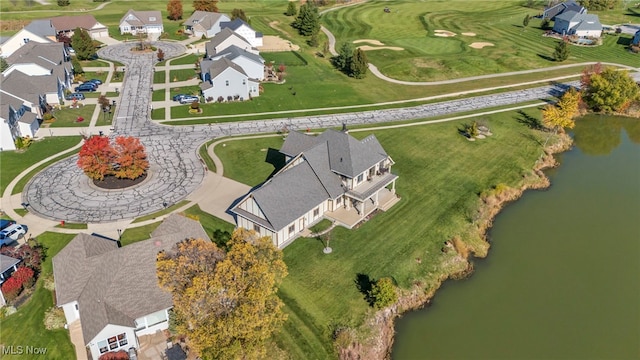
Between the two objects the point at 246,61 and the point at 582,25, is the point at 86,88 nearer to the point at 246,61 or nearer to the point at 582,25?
the point at 246,61

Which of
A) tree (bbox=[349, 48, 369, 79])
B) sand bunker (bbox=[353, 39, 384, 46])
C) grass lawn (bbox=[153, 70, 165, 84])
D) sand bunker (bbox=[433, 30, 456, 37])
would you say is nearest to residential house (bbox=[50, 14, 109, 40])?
grass lawn (bbox=[153, 70, 165, 84])

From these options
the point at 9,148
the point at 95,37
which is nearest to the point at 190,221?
the point at 9,148

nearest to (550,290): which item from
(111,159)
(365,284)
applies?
(365,284)

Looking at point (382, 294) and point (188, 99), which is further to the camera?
point (188, 99)

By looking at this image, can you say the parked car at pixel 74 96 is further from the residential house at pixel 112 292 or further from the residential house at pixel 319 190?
the residential house at pixel 112 292

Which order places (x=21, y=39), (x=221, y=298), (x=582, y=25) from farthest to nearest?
(x=582, y=25), (x=21, y=39), (x=221, y=298)

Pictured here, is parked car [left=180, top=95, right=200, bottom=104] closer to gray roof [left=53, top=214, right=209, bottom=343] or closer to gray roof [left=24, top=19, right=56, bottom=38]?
gray roof [left=53, top=214, right=209, bottom=343]

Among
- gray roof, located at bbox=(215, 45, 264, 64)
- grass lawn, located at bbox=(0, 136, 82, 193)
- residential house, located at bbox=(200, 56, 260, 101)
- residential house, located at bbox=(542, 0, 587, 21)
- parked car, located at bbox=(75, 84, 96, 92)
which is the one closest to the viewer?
grass lawn, located at bbox=(0, 136, 82, 193)
